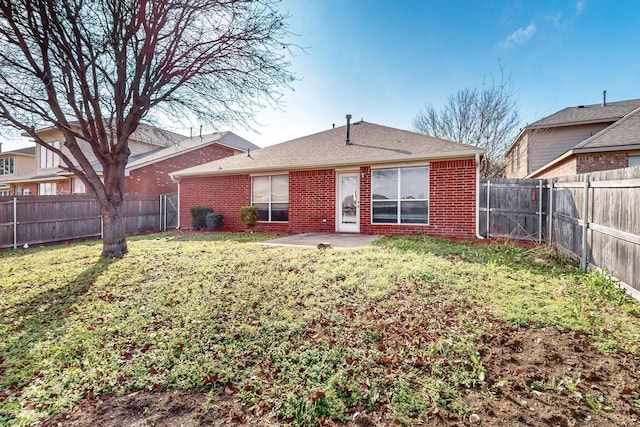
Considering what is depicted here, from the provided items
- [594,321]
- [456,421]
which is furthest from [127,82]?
[594,321]

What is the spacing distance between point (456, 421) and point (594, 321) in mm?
2495

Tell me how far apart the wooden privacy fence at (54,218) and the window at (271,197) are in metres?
6.44

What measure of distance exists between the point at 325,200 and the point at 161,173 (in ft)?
37.4

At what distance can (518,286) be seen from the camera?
14.8 feet

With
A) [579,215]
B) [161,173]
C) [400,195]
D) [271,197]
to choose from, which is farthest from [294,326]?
[161,173]

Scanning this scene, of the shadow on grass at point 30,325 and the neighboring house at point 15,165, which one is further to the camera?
the neighboring house at point 15,165

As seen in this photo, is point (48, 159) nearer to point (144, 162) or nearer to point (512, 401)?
point (144, 162)

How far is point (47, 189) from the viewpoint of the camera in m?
19.9

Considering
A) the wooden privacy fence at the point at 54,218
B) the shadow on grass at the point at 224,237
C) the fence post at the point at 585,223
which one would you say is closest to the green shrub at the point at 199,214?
the shadow on grass at the point at 224,237

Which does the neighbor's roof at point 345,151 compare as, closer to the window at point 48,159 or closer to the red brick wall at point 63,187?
the red brick wall at point 63,187

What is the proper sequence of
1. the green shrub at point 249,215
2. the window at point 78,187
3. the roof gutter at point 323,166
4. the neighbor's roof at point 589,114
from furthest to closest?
the window at point 78,187
the neighbor's roof at point 589,114
the green shrub at point 249,215
the roof gutter at point 323,166

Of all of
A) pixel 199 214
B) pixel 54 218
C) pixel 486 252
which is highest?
pixel 199 214

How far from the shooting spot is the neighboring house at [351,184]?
9031 mm

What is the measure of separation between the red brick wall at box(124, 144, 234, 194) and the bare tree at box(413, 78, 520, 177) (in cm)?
1555
